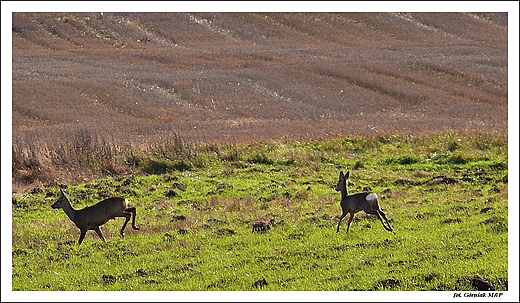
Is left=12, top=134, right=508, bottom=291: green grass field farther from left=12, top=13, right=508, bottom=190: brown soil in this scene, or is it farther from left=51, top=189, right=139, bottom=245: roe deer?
left=12, top=13, right=508, bottom=190: brown soil

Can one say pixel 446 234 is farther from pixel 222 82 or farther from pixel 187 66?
pixel 187 66

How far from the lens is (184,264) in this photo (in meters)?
13.1

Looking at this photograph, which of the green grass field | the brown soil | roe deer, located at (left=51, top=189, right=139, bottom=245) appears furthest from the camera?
the brown soil

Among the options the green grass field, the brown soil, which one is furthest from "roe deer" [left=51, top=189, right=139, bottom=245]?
the brown soil

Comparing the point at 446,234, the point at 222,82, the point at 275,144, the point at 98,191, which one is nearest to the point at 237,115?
the point at 222,82

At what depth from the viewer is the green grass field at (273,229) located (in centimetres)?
1203

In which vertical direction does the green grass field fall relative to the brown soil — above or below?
below

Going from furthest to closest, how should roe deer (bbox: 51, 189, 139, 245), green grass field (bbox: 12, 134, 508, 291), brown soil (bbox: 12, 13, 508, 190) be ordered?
brown soil (bbox: 12, 13, 508, 190) < roe deer (bbox: 51, 189, 139, 245) < green grass field (bbox: 12, 134, 508, 291)

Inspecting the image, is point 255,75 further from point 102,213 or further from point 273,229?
point 102,213

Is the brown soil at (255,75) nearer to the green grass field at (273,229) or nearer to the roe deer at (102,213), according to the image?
the green grass field at (273,229)

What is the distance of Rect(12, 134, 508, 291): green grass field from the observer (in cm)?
1203

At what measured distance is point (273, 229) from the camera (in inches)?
614

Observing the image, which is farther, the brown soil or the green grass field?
the brown soil

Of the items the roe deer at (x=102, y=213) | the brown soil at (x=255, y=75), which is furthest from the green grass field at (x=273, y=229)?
the brown soil at (x=255, y=75)
